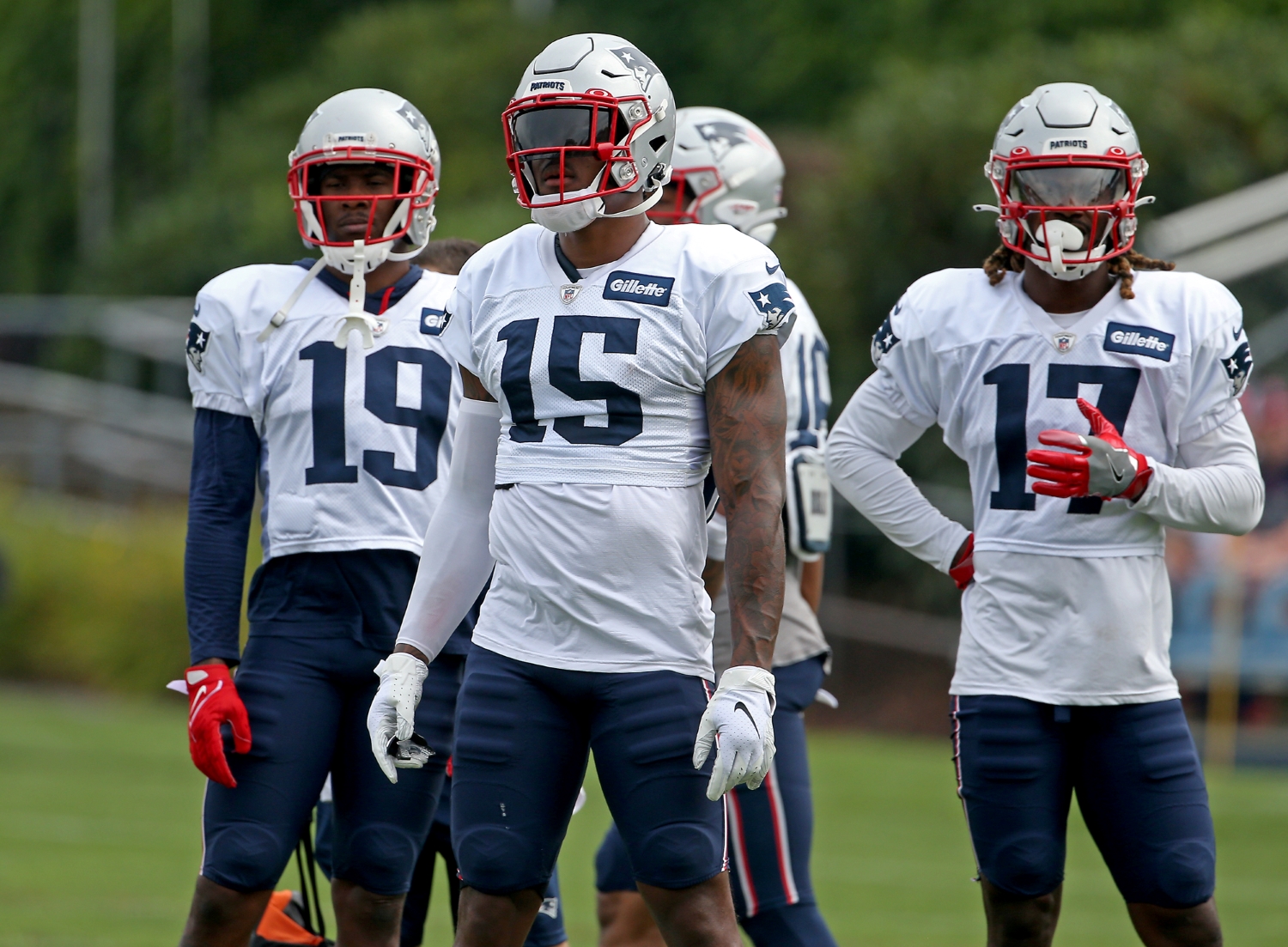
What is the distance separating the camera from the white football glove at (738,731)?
3479 millimetres

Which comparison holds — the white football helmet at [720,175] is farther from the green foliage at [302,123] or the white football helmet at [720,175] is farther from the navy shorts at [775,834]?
the green foliage at [302,123]

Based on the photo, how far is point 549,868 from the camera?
3770 mm

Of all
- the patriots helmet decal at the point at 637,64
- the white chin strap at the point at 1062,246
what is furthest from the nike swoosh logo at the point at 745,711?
the white chin strap at the point at 1062,246

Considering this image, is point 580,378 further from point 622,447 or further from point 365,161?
point 365,161

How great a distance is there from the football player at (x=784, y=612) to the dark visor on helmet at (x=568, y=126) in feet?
2.53

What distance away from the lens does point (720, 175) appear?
543 cm

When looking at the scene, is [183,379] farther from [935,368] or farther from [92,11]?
[935,368]

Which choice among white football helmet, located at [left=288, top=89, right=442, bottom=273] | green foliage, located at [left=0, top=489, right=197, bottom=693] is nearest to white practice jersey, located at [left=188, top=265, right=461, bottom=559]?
white football helmet, located at [left=288, top=89, right=442, bottom=273]

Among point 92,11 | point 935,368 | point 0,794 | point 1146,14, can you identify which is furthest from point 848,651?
point 92,11

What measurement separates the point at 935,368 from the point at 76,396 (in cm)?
1791

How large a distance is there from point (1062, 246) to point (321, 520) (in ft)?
5.76

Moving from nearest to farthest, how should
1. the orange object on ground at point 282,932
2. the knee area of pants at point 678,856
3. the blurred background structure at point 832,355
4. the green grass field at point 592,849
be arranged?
the knee area of pants at point 678,856 < the orange object on ground at point 282,932 < the green grass field at point 592,849 < the blurred background structure at point 832,355

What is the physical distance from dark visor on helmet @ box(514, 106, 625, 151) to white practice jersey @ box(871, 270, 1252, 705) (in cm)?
103

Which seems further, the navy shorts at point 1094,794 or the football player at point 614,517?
the navy shorts at point 1094,794
